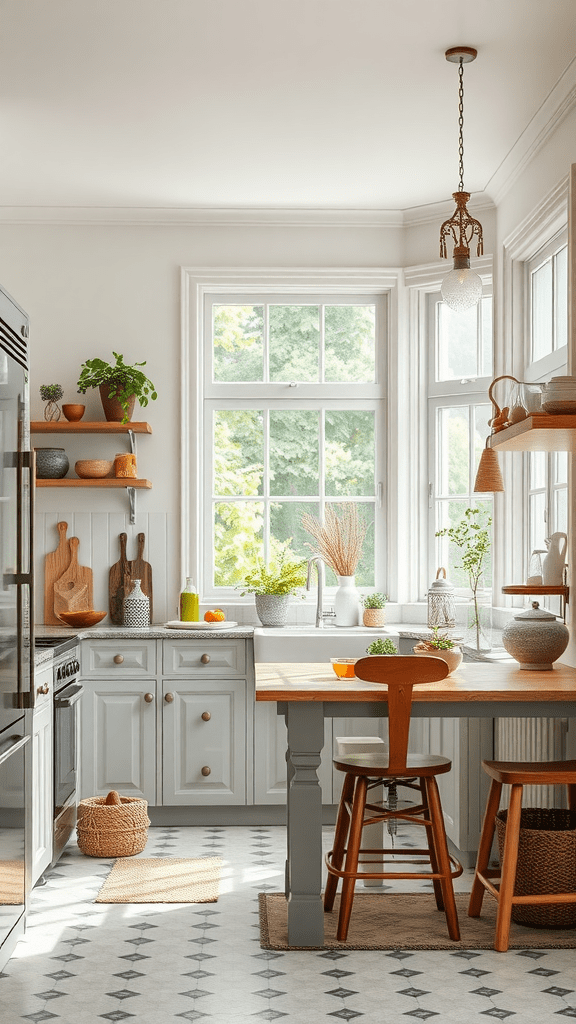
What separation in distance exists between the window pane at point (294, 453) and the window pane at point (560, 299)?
1.58m

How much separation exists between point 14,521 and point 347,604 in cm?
240

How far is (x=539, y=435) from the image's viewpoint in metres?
3.58

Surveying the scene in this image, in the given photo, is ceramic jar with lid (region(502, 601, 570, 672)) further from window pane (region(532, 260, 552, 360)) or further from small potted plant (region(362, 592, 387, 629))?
small potted plant (region(362, 592, 387, 629))

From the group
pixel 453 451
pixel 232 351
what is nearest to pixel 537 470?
pixel 453 451

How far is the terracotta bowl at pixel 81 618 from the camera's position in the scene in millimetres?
5246

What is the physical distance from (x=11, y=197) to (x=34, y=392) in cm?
97

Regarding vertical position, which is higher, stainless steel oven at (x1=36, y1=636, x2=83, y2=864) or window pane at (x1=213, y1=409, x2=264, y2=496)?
window pane at (x1=213, y1=409, x2=264, y2=496)

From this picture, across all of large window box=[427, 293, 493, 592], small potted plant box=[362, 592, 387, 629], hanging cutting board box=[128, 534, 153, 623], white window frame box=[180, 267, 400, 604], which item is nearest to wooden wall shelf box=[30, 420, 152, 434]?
white window frame box=[180, 267, 400, 604]

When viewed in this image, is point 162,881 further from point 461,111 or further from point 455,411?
point 461,111

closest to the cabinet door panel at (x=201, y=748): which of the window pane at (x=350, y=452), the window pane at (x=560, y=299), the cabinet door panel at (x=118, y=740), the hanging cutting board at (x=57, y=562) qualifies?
the cabinet door panel at (x=118, y=740)

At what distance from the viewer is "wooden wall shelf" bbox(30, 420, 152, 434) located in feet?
17.5

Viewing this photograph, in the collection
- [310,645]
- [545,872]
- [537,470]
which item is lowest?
[545,872]

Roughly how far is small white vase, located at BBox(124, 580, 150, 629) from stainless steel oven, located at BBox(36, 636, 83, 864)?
51 centimetres

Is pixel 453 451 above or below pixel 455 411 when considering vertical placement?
below
